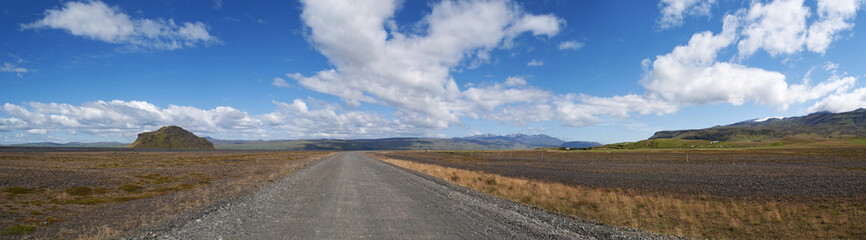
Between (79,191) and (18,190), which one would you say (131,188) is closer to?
(79,191)

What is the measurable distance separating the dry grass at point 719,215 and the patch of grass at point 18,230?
21515 mm

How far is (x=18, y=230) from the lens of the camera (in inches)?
492

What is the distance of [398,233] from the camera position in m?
10.2

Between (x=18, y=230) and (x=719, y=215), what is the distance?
29321 millimetres

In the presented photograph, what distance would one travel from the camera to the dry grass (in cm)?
1217

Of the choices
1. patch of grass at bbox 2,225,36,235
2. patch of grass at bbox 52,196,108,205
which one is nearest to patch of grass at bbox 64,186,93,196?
patch of grass at bbox 52,196,108,205

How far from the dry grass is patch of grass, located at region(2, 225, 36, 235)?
21515mm

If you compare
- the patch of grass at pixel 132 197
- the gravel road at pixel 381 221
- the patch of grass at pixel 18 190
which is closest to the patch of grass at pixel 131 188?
the patch of grass at pixel 132 197

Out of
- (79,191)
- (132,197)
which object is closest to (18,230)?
(132,197)

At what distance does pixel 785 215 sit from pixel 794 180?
18.8 m

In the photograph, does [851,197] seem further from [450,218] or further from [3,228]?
[3,228]

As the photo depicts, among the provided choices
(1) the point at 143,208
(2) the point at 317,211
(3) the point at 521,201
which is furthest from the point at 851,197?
(1) the point at 143,208

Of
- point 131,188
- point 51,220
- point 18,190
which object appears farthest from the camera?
point 131,188

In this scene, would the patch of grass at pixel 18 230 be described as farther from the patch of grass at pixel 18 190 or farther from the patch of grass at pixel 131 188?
the patch of grass at pixel 18 190
